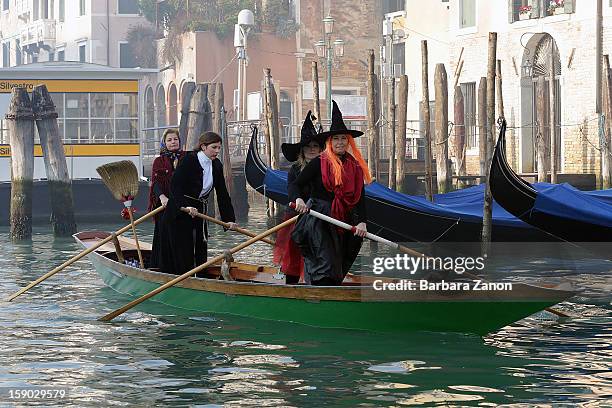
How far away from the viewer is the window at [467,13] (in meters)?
26.0

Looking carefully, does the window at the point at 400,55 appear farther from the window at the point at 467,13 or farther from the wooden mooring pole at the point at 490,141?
the wooden mooring pole at the point at 490,141

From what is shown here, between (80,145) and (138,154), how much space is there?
2.81ft

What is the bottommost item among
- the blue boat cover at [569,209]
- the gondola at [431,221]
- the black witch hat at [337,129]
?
the gondola at [431,221]

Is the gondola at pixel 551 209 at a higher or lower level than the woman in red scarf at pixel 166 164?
lower

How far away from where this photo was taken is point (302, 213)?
27.9 ft

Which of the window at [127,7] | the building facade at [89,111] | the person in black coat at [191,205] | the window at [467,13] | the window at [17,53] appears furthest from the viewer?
the window at [17,53]

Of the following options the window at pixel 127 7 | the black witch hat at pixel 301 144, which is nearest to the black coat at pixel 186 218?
the black witch hat at pixel 301 144

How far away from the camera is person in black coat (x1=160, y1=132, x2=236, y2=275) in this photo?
977 cm

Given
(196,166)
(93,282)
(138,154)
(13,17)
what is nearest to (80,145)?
(138,154)

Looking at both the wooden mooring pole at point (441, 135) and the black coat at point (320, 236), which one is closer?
the black coat at point (320, 236)

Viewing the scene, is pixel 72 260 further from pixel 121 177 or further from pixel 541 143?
pixel 541 143

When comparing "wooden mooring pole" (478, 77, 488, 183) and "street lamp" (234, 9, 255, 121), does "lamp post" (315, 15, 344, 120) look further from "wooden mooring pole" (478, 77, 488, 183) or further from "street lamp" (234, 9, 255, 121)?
"wooden mooring pole" (478, 77, 488, 183)

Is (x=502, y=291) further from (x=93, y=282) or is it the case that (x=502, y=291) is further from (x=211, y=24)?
(x=211, y=24)

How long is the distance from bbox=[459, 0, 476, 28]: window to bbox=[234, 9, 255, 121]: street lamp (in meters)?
6.29
